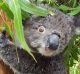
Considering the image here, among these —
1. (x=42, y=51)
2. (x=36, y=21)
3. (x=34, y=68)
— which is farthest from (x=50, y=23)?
(x=34, y=68)

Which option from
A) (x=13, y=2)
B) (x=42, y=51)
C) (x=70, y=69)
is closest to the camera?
(x=13, y=2)

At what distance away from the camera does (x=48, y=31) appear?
2330 millimetres

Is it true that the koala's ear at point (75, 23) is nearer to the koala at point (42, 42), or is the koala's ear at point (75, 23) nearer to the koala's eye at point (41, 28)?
the koala at point (42, 42)

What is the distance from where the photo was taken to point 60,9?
99.1 inches

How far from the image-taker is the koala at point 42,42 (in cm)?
234

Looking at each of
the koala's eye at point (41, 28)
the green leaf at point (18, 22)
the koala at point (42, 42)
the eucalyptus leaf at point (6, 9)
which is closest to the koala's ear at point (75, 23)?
the koala at point (42, 42)

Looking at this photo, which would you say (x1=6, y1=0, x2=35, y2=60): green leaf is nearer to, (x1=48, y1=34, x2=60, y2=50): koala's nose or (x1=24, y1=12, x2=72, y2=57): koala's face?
(x1=48, y1=34, x2=60, y2=50): koala's nose

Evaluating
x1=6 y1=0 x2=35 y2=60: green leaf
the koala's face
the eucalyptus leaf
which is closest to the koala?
the koala's face

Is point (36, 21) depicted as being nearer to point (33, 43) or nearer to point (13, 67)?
point (33, 43)

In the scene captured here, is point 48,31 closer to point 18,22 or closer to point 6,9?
point 6,9

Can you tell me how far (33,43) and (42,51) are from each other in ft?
0.54

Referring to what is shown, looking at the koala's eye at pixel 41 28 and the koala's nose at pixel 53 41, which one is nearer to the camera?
the koala's nose at pixel 53 41

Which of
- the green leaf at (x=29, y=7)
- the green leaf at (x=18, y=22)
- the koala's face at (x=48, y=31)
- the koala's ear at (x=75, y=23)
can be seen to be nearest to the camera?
the green leaf at (x=18, y=22)

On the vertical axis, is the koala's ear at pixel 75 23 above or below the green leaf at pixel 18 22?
below
